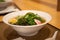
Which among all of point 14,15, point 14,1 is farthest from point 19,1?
point 14,15

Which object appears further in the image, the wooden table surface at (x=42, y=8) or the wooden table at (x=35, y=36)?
the wooden table surface at (x=42, y=8)

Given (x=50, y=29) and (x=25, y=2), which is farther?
(x=25, y=2)

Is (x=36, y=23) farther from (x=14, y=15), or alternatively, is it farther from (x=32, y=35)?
(x=14, y=15)

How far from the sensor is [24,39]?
2.37 feet

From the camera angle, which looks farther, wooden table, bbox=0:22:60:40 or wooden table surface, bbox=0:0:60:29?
wooden table surface, bbox=0:0:60:29

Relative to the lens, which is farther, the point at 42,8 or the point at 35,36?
the point at 42,8

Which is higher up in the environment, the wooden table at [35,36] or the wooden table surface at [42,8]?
the wooden table surface at [42,8]

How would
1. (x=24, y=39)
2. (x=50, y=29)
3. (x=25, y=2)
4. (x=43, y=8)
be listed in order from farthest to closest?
1. (x=25, y=2)
2. (x=43, y=8)
3. (x=50, y=29)
4. (x=24, y=39)

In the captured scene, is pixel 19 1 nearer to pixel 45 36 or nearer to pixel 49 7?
pixel 49 7

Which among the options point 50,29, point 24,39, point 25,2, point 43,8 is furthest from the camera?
point 25,2

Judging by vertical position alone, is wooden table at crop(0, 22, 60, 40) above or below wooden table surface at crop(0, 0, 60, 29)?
below

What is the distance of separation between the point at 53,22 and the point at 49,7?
0.32 m

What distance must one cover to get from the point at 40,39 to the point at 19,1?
751 mm

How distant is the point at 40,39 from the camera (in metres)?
0.73
